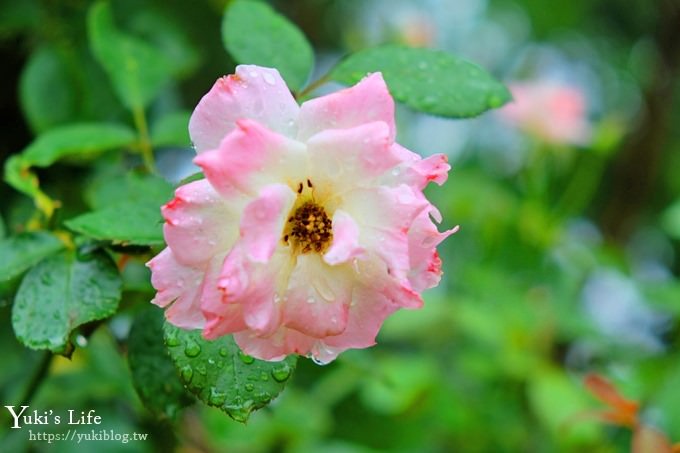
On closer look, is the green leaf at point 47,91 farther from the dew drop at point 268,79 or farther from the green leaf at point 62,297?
the dew drop at point 268,79

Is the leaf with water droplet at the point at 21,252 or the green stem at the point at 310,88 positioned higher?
the green stem at the point at 310,88

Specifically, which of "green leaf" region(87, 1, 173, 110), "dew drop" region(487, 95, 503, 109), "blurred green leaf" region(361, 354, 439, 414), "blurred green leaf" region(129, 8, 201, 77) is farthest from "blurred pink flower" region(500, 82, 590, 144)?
"dew drop" region(487, 95, 503, 109)

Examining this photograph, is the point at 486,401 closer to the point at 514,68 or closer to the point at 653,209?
the point at 653,209

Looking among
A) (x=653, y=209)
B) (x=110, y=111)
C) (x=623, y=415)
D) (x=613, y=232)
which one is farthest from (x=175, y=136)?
(x=653, y=209)

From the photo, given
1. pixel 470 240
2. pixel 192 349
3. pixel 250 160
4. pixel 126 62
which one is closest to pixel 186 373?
pixel 192 349

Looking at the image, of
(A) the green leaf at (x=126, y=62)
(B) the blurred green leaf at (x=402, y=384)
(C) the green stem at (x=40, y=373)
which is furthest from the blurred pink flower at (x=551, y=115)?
(C) the green stem at (x=40, y=373)

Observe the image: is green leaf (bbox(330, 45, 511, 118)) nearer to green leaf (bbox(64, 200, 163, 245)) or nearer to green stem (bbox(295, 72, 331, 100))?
green stem (bbox(295, 72, 331, 100))

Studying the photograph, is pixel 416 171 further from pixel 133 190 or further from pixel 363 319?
pixel 133 190
